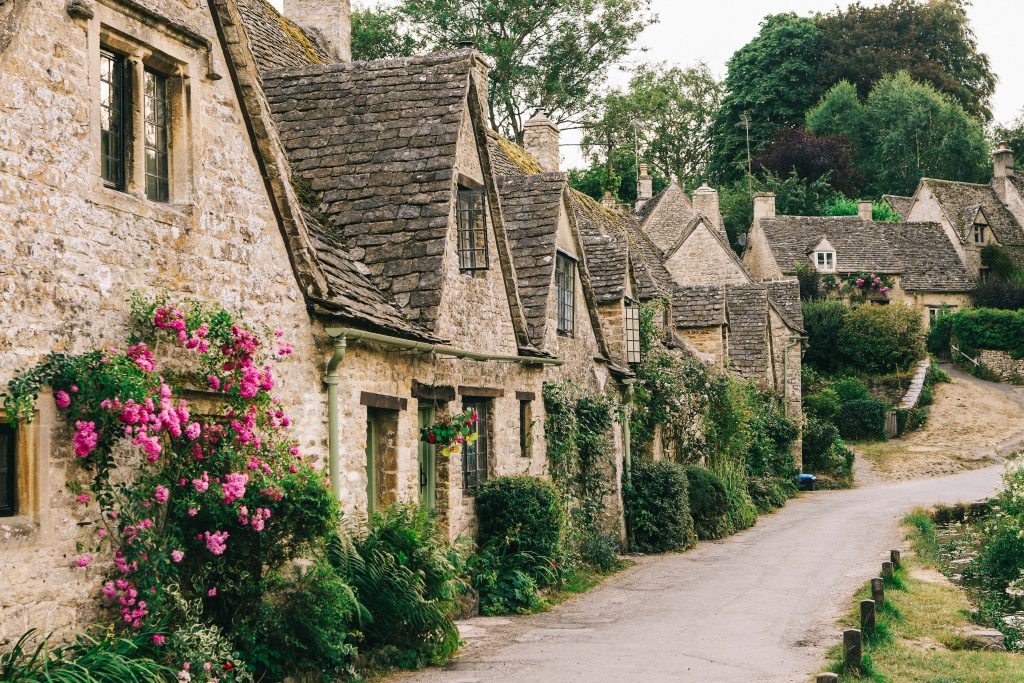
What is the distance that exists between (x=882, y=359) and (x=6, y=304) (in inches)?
1918

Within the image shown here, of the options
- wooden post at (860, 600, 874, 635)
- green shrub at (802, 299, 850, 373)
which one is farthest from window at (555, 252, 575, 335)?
green shrub at (802, 299, 850, 373)

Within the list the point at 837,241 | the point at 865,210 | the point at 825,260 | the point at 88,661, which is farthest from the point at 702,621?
the point at 865,210

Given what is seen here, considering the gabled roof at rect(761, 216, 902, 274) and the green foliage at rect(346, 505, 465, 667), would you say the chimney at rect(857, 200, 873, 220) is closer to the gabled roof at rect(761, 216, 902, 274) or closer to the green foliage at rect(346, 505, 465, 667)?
the gabled roof at rect(761, 216, 902, 274)

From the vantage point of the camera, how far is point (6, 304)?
301 inches

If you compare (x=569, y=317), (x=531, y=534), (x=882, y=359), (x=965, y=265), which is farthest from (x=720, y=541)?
(x=965, y=265)

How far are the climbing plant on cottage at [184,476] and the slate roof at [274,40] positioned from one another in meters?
7.35

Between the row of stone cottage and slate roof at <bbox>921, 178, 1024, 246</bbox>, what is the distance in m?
48.7

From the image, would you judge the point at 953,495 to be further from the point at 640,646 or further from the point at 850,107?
the point at 850,107

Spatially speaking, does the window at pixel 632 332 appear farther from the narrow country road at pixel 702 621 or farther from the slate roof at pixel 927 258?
the slate roof at pixel 927 258

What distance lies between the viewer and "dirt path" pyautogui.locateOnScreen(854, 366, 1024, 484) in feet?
140

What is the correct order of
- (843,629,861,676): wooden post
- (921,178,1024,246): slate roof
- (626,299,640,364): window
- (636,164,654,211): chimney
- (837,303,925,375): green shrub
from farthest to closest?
1. (921,178,1024,246): slate roof
2. (636,164,654,211): chimney
3. (837,303,925,375): green shrub
4. (626,299,640,364): window
5. (843,629,861,676): wooden post

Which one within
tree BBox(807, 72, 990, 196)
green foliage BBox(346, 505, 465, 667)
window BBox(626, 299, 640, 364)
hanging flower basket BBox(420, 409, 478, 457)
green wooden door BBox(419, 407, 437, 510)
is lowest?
green foliage BBox(346, 505, 465, 667)

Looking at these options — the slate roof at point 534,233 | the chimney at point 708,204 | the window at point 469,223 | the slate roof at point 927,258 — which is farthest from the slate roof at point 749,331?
the window at point 469,223

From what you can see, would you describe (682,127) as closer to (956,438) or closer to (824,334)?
(824,334)
